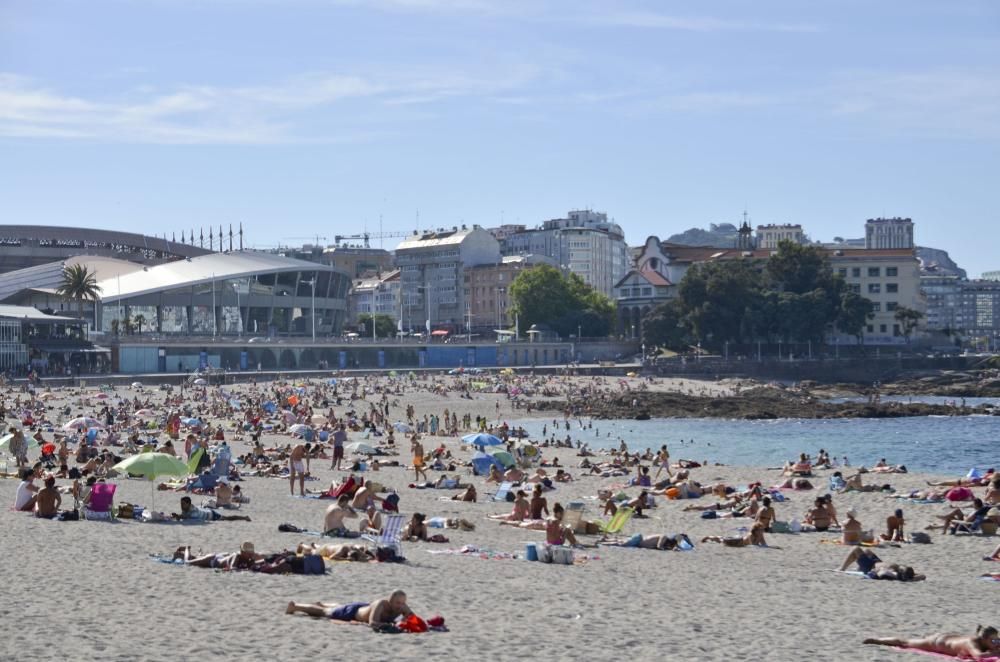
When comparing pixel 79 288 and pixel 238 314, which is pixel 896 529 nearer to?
pixel 79 288

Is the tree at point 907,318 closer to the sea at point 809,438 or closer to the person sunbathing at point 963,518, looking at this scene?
the sea at point 809,438

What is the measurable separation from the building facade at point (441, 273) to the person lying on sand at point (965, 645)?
103 m

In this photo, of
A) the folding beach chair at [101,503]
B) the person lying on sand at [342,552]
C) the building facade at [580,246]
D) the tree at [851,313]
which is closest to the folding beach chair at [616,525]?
the person lying on sand at [342,552]

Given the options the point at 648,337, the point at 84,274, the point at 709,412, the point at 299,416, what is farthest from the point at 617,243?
the point at 299,416

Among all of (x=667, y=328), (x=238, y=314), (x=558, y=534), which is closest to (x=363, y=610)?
(x=558, y=534)

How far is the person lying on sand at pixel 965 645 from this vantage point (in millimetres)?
9336

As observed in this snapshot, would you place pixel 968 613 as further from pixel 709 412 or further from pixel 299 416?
pixel 709 412

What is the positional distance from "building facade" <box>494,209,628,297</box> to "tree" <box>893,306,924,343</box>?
38967 millimetres

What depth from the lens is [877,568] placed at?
13.7 meters

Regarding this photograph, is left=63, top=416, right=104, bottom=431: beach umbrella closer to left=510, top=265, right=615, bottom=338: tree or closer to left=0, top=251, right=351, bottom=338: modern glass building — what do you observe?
left=0, top=251, right=351, bottom=338: modern glass building

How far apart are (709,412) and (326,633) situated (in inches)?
1643

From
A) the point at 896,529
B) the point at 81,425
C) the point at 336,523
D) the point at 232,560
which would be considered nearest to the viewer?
the point at 232,560

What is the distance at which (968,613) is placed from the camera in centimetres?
1180

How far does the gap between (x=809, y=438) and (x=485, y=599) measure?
2995 centimetres
